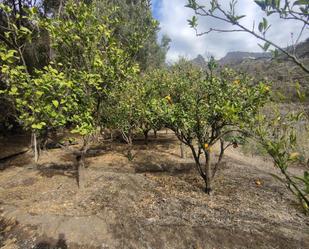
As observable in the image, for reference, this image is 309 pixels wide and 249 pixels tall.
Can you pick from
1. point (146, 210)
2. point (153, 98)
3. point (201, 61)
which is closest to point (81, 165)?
point (146, 210)

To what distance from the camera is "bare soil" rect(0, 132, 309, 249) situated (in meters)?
4.23

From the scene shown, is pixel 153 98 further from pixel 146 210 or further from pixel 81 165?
pixel 146 210

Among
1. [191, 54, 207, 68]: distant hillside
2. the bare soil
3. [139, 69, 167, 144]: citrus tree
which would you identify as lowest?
the bare soil

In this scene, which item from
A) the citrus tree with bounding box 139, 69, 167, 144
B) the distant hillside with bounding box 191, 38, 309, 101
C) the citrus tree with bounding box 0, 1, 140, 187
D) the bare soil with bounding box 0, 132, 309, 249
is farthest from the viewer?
the citrus tree with bounding box 139, 69, 167, 144

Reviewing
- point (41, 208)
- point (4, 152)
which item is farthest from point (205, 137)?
point (4, 152)

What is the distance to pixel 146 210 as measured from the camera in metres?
5.32

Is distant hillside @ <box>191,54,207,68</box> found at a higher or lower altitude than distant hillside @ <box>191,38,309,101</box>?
higher

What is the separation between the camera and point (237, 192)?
6164mm

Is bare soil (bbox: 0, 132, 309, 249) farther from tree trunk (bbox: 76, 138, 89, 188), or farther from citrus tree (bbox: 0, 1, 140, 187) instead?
citrus tree (bbox: 0, 1, 140, 187)

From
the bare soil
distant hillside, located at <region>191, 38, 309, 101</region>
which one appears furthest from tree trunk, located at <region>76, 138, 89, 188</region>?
distant hillside, located at <region>191, 38, 309, 101</region>

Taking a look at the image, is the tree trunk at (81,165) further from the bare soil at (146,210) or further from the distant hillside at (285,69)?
the distant hillside at (285,69)

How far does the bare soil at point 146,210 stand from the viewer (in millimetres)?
4234

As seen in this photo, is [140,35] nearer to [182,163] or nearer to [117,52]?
[117,52]

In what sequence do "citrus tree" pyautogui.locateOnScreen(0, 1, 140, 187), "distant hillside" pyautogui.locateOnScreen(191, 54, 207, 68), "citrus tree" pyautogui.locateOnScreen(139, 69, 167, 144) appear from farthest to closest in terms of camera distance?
"distant hillside" pyautogui.locateOnScreen(191, 54, 207, 68) < "citrus tree" pyautogui.locateOnScreen(139, 69, 167, 144) < "citrus tree" pyautogui.locateOnScreen(0, 1, 140, 187)
